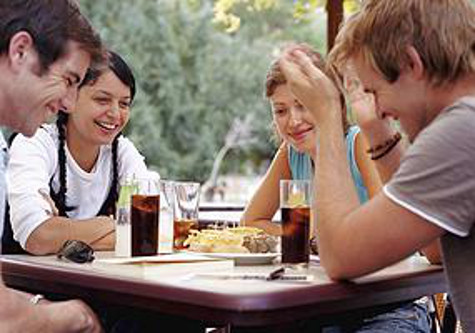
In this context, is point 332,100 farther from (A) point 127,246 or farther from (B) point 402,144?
(A) point 127,246

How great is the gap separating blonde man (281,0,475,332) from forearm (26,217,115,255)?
2.42ft

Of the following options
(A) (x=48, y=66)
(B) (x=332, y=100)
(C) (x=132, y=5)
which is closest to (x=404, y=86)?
(B) (x=332, y=100)

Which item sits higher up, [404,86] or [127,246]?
[404,86]

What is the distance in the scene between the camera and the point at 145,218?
211 cm

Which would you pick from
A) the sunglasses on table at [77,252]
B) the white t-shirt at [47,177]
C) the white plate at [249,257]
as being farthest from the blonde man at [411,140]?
the white t-shirt at [47,177]

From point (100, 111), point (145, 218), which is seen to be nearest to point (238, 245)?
point (145, 218)

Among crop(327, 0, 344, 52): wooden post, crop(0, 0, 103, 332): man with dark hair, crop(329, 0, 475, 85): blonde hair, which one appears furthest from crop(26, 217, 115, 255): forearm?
crop(327, 0, 344, 52): wooden post

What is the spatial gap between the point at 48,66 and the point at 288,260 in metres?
0.67

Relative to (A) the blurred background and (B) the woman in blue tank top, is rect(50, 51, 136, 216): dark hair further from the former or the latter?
(A) the blurred background

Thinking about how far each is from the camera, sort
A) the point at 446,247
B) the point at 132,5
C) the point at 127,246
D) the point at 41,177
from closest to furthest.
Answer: the point at 446,247, the point at 127,246, the point at 41,177, the point at 132,5

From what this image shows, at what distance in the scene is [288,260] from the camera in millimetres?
2002

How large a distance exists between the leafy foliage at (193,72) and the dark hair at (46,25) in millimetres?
11096

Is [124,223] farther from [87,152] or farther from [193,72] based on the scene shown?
[193,72]

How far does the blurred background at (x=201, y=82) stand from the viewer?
13.1 m
